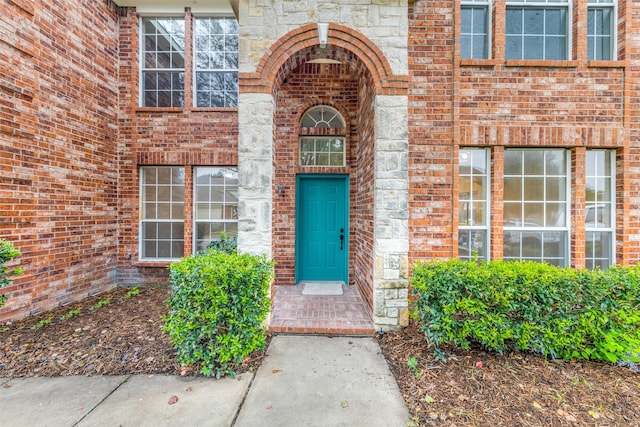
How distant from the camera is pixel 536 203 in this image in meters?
4.25

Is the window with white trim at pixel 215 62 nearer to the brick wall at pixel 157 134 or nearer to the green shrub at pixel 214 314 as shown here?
the brick wall at pixel 157 134

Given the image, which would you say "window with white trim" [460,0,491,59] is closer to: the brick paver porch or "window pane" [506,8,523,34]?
"window pane" [506,8,523,34]

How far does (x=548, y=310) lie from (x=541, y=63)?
137 inches

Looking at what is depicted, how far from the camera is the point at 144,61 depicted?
5.64 meters

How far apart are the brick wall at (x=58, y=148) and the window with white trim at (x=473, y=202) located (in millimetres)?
6228

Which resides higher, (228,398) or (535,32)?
(535,32)

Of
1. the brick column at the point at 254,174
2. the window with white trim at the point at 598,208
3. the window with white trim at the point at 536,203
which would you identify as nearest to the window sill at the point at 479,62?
the window with white trim at the point at 536,203

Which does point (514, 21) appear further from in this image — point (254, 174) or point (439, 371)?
point (439, 371)

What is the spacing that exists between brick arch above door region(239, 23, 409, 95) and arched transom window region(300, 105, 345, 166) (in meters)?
1.83

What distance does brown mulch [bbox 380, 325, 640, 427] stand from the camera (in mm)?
2174

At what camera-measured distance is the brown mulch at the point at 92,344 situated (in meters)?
2.85

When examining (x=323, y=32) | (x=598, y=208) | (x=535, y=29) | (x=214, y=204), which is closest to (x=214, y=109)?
(x=214, y=204)

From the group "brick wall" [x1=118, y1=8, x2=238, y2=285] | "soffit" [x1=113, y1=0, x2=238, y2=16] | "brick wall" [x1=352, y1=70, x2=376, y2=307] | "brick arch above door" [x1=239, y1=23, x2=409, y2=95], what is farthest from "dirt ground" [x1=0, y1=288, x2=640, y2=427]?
"soffit" [x1=113, y1=0, x2=238, y2=16]

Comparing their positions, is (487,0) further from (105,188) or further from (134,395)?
(105,188)
